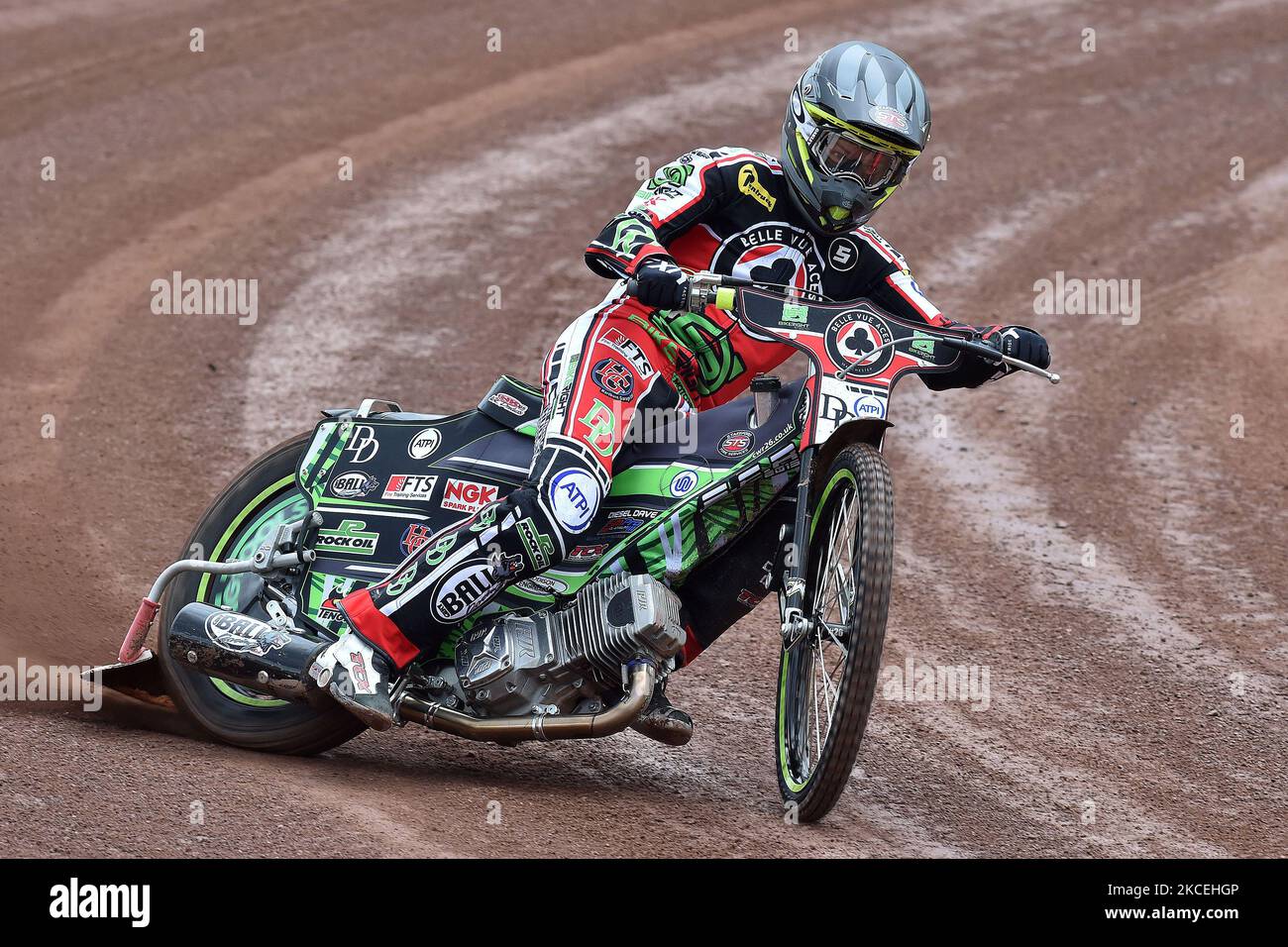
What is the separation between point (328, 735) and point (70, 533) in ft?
9.29

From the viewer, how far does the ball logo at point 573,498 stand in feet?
18.5

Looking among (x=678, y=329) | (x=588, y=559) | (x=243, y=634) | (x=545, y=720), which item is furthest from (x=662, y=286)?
(x=243, y=634)

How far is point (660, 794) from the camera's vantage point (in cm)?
593

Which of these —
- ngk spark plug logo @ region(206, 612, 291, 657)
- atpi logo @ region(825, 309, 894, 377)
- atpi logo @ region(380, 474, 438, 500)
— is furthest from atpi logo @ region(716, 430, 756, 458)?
ngk spark plug logo @ region(206, 612, 291, 657)

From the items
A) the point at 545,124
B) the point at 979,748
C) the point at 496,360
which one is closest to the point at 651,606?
→ the point at 979,748

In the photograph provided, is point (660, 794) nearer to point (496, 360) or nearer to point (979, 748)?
point (979, 748)

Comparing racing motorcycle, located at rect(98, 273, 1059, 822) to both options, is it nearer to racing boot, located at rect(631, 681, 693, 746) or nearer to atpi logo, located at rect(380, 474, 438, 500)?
atpi logo, located at rect(380, 474, 438, 500)

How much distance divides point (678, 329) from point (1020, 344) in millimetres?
1265

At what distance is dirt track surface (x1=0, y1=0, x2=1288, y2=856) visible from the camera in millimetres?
5820

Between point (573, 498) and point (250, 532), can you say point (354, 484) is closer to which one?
point (250, 532)

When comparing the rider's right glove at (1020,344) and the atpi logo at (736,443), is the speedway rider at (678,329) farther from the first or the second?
the atpi logo at (736,443)

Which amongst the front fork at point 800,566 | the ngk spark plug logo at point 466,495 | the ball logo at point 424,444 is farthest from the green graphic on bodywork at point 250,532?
the front fork at point 800,566

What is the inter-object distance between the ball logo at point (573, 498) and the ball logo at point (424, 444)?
0.82 metres

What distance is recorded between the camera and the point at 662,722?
5664 millimetres
